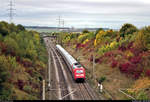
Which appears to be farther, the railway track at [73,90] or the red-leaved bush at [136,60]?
the red-leaved bush at [136,60]

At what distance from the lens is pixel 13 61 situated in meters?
30.5

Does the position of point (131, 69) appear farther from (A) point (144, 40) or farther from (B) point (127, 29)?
(B) point (127, 29)

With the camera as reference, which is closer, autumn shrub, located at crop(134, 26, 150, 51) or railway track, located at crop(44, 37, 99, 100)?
railway track, located at crop(44, 37, 99, 100)

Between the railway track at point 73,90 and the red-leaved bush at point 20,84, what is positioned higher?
the red-leaved bush at point 20,84

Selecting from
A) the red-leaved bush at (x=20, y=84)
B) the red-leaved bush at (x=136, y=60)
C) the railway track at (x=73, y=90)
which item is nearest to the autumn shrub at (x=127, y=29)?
the red-leaved bush at (x=136, y=60)

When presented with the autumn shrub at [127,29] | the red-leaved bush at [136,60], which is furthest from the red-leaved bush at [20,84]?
the autumn shrub at [127,29]

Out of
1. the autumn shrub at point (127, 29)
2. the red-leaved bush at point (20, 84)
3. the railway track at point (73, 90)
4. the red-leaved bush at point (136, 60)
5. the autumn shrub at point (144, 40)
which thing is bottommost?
the railway track at point (73, 90)

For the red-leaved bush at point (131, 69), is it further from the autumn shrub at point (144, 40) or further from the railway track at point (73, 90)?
the railway track at point (73, 90)

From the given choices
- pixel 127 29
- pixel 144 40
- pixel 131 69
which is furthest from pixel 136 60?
pixel 127 29

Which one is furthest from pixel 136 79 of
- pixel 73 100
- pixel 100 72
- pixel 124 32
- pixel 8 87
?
pixel 124 32

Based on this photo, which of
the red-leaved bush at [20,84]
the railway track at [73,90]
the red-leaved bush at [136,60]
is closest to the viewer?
the red-leaved bush at [20,84]

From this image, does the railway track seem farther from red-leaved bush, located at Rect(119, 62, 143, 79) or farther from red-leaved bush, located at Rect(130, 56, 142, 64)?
red-leaved bush, located at Rect(130, 56, 142, 64)

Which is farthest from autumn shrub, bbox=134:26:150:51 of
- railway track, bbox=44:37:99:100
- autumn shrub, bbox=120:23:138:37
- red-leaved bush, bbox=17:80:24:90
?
red-leaved bush, bbox=17:80:24:90

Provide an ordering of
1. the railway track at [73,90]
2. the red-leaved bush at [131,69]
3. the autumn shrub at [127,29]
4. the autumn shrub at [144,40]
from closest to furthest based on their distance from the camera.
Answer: the railway track at [73,90] < the red-leaved bush at [131,69] < the autumn shrub at [144,40] < the autumn shrub at [127,29]
